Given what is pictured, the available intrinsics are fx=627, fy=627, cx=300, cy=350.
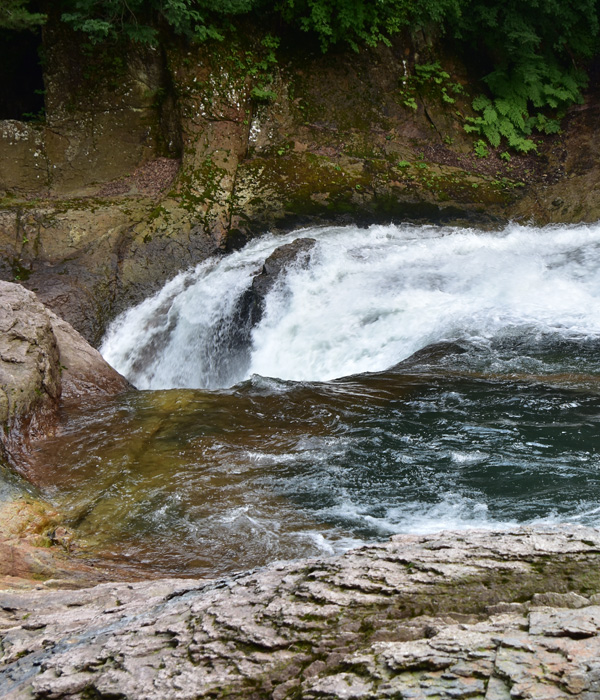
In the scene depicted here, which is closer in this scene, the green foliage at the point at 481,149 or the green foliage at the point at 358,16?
the green foliage at the point at 358,16

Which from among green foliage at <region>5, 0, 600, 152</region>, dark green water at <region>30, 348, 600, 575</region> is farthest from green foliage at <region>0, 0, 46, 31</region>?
dark green water at <region>30, 348, 600, 575</region>

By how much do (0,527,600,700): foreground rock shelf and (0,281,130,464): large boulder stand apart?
348 cm

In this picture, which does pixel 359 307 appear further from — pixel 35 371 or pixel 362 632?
pixel 362 632

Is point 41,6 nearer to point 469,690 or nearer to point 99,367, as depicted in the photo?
point 99,367

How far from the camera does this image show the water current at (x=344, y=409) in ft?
13.7

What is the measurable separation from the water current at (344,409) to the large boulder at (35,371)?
0.29 metres

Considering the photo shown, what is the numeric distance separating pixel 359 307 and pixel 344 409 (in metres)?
3.18

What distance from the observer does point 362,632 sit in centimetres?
197

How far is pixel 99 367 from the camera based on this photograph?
7691 millimetres

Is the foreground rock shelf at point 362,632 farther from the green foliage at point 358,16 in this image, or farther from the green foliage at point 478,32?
the green foliage at point 358,16

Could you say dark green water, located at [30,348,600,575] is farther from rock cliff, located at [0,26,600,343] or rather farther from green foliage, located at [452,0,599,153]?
green foliage, located at [452,0,599,153]

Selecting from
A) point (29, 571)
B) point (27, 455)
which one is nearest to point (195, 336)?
point (27, 455)

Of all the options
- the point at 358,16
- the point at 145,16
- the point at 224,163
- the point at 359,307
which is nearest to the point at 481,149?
the point at 358,16

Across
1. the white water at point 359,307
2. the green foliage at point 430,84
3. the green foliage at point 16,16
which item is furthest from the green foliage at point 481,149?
the green foliage at point 16,16
